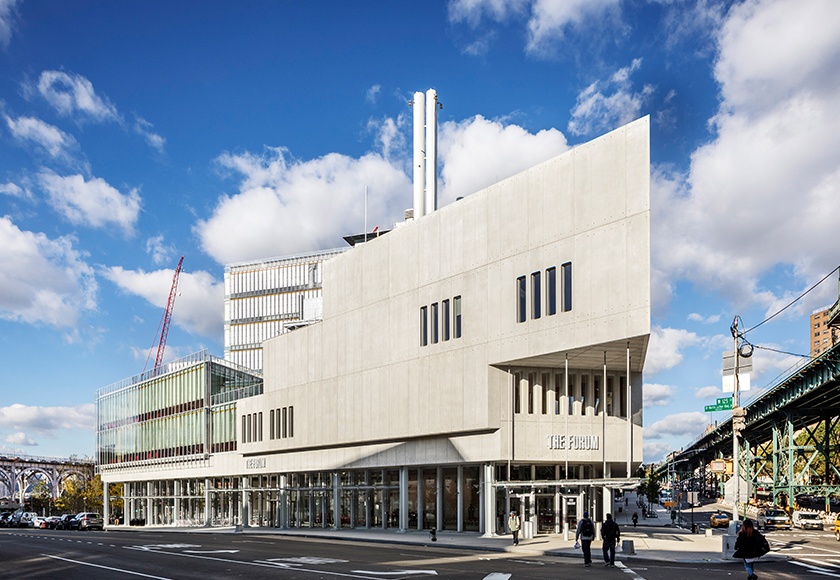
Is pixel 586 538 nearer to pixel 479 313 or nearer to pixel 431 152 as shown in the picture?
pixel 479 313

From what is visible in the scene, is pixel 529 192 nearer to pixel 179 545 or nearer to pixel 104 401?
pixel 179 545

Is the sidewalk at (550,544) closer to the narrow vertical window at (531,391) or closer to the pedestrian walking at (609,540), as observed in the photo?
the pedestrian walking at (609,540)

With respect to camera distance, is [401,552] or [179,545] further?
[179,545]

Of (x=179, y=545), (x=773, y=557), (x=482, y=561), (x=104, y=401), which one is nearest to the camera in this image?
(x=482, y=561)

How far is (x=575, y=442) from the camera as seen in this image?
4894 centimetres

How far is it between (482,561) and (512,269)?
→ 61.2 ft

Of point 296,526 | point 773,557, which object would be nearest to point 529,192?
point 773,557

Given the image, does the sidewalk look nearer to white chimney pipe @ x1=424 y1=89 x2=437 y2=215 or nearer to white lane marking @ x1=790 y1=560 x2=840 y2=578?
white lane marking @ x1=790 y1=560 x2=840 y2=578

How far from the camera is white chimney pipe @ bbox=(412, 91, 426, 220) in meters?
69.6

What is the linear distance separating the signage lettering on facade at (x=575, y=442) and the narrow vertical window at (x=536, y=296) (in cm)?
728

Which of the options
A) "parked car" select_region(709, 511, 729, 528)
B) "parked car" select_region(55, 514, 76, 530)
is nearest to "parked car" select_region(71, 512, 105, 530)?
"parked car" select_region(55, 514, 76, 530)

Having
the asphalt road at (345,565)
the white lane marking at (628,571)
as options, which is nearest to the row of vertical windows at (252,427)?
the asphalt road at (345,565)

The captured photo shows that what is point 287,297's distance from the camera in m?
130

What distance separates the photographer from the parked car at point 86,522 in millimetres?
80812
